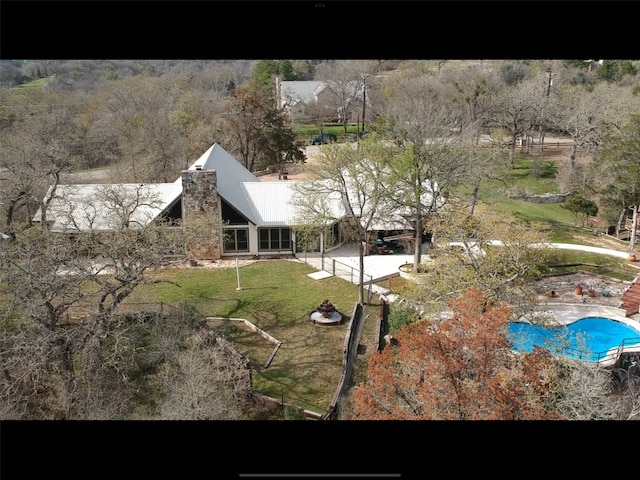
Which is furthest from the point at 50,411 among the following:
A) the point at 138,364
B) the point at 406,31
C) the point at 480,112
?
the point at 480,112

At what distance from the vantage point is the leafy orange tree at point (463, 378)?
6.28 meters

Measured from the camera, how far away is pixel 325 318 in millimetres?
12461

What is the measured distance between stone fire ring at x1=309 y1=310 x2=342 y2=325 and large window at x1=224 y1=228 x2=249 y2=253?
4.38 m

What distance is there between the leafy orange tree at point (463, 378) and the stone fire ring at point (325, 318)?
497 cm

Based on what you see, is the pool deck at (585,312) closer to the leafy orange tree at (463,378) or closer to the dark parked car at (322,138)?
the leafy orange tree at (463,378)

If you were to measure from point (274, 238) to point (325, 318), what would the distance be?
4484 mm

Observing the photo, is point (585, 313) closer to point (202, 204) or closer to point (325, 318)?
point (325, 318)

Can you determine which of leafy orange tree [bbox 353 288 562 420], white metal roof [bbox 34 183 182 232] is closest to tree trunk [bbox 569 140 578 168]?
white metal roof [bbox 34 183 182 232]

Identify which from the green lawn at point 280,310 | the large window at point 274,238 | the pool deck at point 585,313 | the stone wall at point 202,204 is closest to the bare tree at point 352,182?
the large window at point 274,238

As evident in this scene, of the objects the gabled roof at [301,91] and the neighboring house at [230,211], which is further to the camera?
the gabled roof at [301,91]

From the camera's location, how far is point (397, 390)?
7.23 metres

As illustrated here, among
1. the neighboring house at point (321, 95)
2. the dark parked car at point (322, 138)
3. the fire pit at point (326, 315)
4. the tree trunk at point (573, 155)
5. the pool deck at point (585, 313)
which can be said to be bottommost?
the pool deck at point (585, 313)
